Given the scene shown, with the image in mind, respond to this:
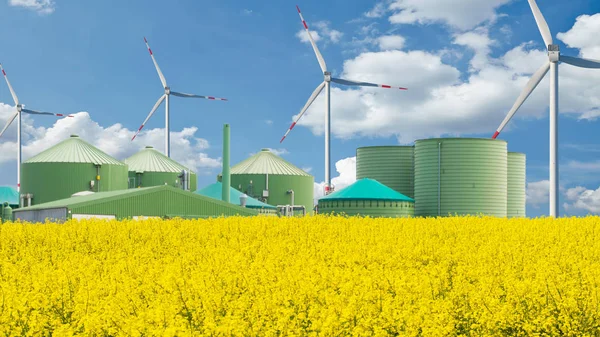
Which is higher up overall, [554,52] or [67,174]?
[554,52]

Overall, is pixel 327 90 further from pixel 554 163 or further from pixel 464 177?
pixel 554 163

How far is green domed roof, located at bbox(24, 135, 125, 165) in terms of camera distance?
71875mm

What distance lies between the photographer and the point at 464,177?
195 ft

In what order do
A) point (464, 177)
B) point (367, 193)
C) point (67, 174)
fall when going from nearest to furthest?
1. point (367, 193)
2. point (464, 177)
3. point (67, 174)

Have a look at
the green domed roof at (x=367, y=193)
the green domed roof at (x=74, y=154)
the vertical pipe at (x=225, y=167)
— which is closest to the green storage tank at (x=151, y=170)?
the green domed roof at (x=74, y=154)

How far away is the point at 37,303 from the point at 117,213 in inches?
1415

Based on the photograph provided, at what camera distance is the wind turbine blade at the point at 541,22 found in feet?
186

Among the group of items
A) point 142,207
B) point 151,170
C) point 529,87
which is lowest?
point 142,207

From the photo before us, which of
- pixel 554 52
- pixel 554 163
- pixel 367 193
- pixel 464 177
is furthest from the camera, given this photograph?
pixel 464 177

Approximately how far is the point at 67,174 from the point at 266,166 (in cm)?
2314

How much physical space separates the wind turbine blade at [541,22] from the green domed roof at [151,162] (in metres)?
46.2

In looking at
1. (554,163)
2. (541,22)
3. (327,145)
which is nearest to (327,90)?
(327,145)

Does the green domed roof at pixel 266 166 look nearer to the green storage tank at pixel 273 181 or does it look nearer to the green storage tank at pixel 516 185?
the green storage tank at pixel 273 181

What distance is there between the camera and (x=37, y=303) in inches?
463
